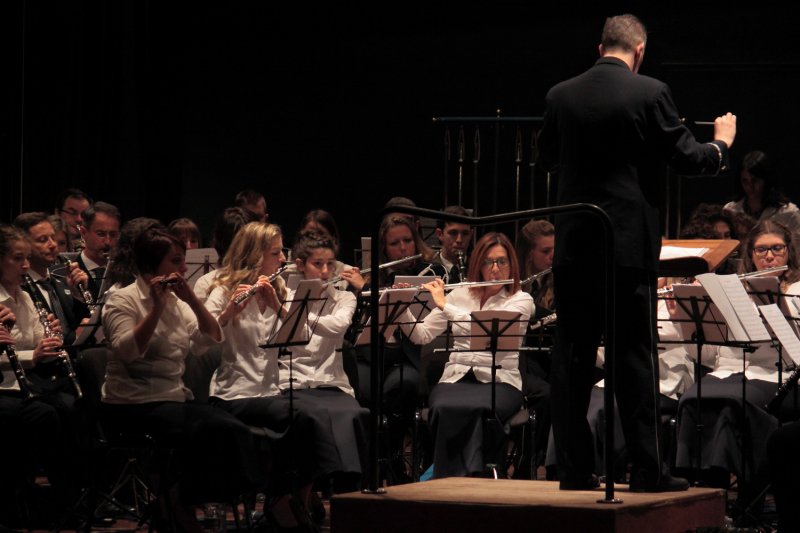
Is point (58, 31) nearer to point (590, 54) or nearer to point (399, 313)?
point (590, 54)

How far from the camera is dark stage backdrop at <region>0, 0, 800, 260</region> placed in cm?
902

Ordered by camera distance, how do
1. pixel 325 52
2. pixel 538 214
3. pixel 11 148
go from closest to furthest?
pixel 538 214 → pixel 11 148 → pixel 325 52

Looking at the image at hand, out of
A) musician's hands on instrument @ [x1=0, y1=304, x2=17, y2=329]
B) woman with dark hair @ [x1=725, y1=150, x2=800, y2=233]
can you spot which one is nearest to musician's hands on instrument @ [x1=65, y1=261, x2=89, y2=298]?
musician's hands on instrument @ [x1=0, y1=304, x2=17, y2=329]

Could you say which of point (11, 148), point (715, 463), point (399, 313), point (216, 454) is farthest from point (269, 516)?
point (11, 148)

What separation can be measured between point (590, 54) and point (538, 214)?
232 inches

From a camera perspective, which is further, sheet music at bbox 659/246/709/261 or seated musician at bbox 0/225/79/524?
seated musician at bbox 0/225/79/524

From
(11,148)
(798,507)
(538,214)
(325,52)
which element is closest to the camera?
(538,214)

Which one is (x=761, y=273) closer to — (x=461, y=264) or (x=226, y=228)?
(x=461, y=264)

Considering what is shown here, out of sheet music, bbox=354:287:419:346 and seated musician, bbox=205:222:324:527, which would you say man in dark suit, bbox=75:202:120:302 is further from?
sheet music, bbox=354:287:419:346

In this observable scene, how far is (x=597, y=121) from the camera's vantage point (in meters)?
3.90

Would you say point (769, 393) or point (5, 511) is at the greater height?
point (769, 393)

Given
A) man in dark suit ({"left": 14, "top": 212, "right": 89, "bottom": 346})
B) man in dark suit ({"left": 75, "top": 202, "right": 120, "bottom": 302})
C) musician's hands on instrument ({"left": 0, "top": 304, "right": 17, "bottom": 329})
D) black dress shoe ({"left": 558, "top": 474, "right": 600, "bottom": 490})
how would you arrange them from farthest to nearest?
man in dark suit ({"left": 75, "top": 202, "right": 120, "bottom": 302}) → man in dark suit ({"left": 14, "top": 212, "right": 89, "bottom": 346}) → musician's hands on instrument ({"left": 0, "top": 304, "right": 17, "bottom": 329}) → black dress shoe ({"left": 558, "top": 474, "right": 600, "bottom": 490})

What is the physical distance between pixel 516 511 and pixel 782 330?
2.12 m

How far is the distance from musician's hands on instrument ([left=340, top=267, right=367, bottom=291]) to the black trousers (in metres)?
2.76
